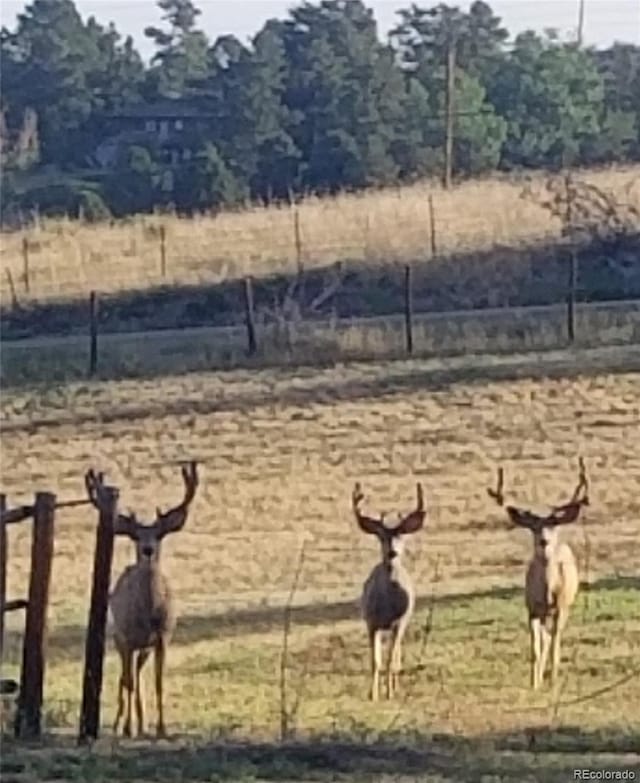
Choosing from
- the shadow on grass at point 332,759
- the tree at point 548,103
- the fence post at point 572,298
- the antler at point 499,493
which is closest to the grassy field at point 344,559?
the shadow on grass at point 332,759

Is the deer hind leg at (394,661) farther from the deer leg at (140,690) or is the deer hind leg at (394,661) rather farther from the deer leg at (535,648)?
the deer leg at (140,690)

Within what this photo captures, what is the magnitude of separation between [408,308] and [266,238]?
25.4 feet

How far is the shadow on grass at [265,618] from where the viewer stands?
16719 millimetres

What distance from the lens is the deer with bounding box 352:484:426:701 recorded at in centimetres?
1533

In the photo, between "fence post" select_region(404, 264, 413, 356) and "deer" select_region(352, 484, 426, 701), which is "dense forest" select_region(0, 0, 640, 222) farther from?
"deer" select_region(352, 484, 426, 701)

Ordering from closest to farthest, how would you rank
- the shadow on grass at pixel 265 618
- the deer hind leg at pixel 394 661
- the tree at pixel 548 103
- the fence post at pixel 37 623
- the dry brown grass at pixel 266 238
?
the fence post at pixel 37 623
the deer hind leg at pixel 394 661
the shadow on grass at pixel 265 618
the dry brown grass at pixel 266 238
the tree at pixel 548 103

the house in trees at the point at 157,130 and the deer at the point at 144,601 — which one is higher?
the house in trees at the point at 157,130

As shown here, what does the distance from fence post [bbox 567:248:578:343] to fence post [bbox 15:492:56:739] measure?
2045 cm

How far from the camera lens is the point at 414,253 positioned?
39.0m

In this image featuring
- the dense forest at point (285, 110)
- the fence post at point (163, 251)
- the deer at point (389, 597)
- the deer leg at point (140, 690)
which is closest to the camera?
the deer leg at point (140, 690)

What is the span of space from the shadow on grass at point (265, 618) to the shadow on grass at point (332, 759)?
4.92 meters

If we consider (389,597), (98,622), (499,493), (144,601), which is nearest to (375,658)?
(389,597)

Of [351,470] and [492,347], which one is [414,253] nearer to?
[492,347]

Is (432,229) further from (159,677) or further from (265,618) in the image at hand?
(159,677)
